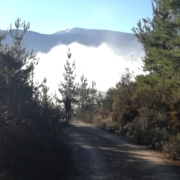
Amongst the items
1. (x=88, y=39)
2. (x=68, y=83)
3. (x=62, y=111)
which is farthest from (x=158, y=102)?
(x=88, y=39)

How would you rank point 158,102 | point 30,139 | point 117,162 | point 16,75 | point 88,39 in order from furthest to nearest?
point 88,39
point 158,102
point 16,75
point 117,162
point 30,139

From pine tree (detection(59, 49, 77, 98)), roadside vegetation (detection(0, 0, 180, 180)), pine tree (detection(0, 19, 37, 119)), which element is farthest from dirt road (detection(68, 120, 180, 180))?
pine tree (detection(59, 49, 77, 98))

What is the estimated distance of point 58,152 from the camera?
40.0ft

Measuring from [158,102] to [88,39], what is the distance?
334ft

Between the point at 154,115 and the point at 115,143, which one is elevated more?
the point at 154,115

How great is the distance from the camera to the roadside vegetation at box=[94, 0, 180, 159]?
19.3 metres

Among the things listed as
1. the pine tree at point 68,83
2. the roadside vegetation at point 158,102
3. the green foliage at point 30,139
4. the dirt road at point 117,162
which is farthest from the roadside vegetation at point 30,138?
the pine tree at point 68,83

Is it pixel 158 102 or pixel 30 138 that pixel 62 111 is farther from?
pixel 158 102

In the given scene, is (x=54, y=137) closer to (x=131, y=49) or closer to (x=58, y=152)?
(x=58, y=152)

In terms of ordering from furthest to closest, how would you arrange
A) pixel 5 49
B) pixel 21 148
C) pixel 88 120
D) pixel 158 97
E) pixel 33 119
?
pixel 88 120 → pixel 158 97 → pixel 5 49 → pixel 33 119 → pixel 21 148

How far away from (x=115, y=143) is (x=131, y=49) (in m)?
96.2

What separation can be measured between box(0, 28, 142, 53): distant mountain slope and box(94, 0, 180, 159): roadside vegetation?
83693mm

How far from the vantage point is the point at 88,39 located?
407ft

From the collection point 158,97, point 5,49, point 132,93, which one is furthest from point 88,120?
point 5,49
